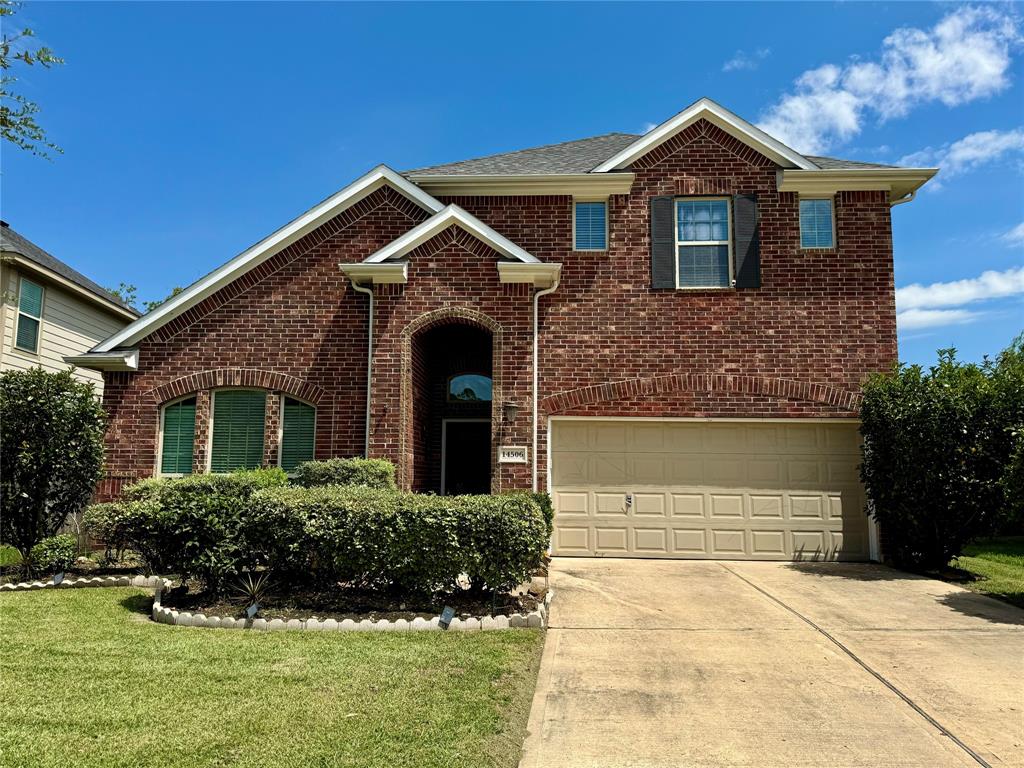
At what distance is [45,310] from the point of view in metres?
15.9

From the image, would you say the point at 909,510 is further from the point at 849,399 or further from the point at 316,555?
the point at 316,555

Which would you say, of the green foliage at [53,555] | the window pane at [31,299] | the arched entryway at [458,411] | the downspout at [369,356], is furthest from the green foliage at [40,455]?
the window pane at [31,299]

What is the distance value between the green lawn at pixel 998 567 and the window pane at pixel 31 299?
1848 centimetres

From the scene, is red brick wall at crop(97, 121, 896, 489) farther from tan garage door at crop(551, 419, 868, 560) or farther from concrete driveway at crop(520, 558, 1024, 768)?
concrete driveway at crop(520, 558, 1024, 768)

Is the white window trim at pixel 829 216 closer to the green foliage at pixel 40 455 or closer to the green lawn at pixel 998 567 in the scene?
the green lawn at pixel 998 567

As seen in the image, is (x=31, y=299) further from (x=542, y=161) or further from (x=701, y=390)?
(x=701, y=390)

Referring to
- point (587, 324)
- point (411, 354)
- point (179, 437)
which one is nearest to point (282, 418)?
point (179, 437)

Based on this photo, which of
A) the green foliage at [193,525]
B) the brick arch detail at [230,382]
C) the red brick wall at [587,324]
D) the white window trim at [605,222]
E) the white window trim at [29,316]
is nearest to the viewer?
the green foliage at [193,525]

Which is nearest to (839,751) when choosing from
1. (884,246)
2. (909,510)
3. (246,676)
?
(246,676)

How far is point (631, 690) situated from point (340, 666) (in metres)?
2.38

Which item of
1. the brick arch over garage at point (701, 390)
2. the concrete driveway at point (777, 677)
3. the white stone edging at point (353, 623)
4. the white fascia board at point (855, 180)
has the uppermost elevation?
the white fascia board at point (855, 180)

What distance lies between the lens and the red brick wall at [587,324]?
453 inches

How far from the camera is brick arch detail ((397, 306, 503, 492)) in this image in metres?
11.1

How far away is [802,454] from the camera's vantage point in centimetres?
1175
